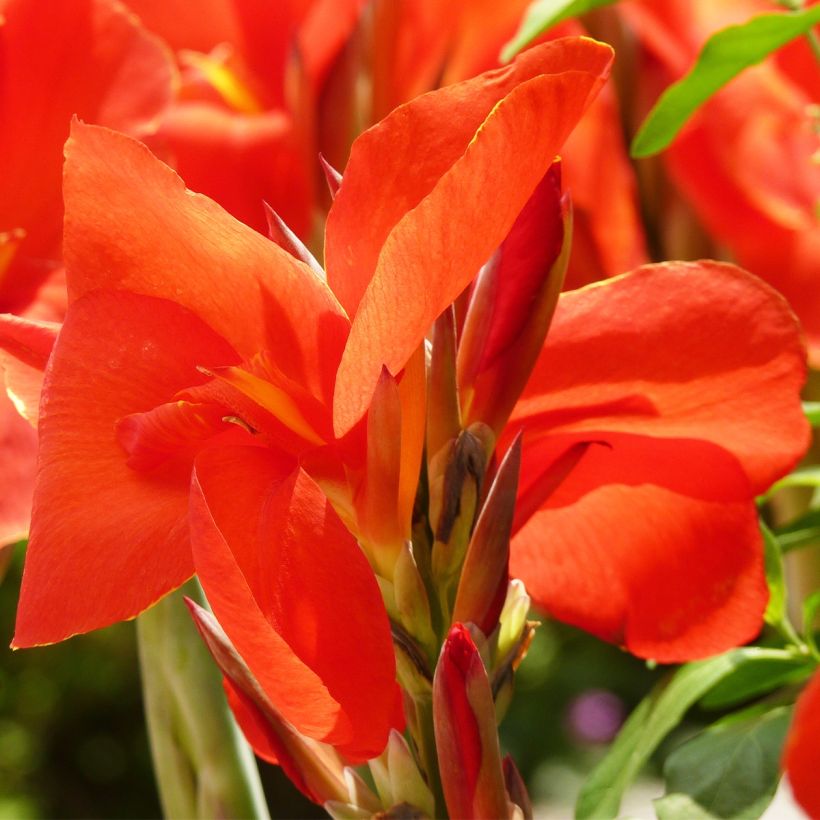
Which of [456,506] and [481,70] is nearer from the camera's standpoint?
[456,506]

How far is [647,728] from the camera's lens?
12.3 inches

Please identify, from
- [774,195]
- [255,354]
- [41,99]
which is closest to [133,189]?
[255,354]

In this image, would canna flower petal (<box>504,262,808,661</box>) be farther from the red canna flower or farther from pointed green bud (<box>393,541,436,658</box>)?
the red canna flower

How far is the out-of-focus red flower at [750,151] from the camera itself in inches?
17.0

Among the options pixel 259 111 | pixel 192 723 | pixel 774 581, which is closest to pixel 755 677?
pixel 774 581

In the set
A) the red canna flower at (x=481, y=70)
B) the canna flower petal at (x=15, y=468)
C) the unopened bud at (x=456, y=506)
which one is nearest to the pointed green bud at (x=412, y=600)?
the unopened bud at (x=456, y=506)

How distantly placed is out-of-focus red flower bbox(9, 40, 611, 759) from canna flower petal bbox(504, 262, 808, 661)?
0.12 feet

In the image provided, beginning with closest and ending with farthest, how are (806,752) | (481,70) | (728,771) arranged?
1. (806,752)
2. (728,771)
3. (481,70)

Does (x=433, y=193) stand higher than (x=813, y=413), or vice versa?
(x=433, y=193)

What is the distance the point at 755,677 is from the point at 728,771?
0.20 ft

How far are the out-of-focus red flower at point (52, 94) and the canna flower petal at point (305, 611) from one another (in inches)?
6.3

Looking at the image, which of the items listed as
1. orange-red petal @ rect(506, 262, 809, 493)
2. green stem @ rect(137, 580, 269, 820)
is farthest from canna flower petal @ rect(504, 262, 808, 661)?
green stem @ rect(137, 580, 269, 820)

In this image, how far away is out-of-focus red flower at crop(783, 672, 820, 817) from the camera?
0.16 metres

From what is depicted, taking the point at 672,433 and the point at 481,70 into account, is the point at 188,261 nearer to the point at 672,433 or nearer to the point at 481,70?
the point at 672,433
